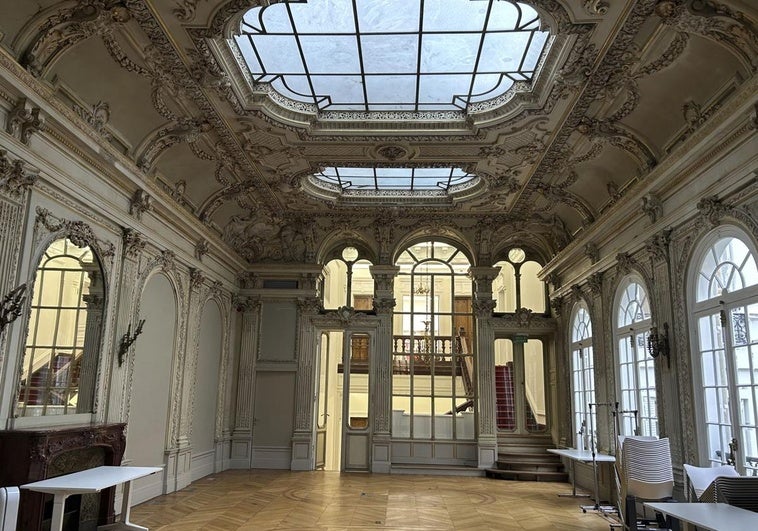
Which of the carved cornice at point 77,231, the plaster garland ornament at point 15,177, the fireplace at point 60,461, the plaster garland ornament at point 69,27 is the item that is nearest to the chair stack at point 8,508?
the fireplace at point 60,461

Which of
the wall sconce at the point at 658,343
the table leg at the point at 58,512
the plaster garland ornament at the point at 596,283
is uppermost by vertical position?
the plaster garland ornament at the point at 596,283

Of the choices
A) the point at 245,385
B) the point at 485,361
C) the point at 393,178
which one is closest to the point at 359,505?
the point at 245,385

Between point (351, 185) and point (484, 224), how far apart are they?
283 cm

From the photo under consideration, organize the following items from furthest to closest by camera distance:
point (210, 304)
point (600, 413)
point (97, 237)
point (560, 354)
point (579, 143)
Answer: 1. point (560, 354)
2. point (210, 304)
3. point (600, 413)
4. point (579, 143)
5. point (97, 237)

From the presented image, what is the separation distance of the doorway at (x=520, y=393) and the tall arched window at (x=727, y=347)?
222 inches

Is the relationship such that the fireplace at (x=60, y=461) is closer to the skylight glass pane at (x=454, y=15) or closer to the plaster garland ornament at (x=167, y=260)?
the plaster garland ornament at (x=167, y=260)

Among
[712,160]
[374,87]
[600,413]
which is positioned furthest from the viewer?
[600,413]

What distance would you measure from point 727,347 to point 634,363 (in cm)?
232

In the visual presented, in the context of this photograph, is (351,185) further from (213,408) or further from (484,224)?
(213,408)

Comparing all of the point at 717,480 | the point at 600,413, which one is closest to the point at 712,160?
the point at 717,480

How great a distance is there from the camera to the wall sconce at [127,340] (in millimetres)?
7031

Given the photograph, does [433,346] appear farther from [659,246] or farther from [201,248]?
[659,246]

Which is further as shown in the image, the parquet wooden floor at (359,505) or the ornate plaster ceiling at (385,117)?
the parquet wooden floor at (359,505)

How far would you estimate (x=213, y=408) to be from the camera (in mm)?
10602
